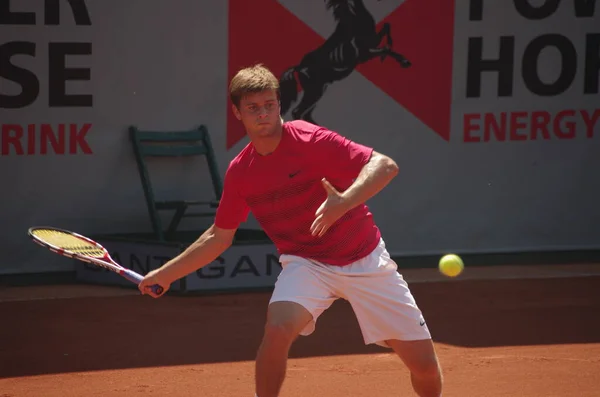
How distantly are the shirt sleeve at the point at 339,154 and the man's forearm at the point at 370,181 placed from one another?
0.29ft

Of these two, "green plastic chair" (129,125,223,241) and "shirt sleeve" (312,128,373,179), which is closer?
"shirt sleeve" (312,128,373,179)

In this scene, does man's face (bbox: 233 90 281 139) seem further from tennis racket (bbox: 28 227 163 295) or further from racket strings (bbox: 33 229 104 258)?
racket strings (bbox: 33 229 104 258)

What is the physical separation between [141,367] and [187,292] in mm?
1756

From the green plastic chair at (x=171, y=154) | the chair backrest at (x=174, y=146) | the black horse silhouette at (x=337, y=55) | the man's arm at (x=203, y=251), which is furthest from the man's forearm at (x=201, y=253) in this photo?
→ the black horse silhouette at (x=337, y=55)

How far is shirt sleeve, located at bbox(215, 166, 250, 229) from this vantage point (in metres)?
4.44

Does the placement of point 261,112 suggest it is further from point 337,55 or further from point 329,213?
point 337,55

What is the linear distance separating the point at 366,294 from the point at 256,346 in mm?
2136

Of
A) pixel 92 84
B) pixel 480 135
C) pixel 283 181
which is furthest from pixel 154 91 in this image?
pixel 283 181

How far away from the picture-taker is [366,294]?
4.43 meters

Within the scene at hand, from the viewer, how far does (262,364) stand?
423 cm

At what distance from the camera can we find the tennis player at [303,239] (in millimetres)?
4293

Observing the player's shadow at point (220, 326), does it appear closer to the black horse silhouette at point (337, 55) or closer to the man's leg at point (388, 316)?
the black horse silhouette at point (337, 55)

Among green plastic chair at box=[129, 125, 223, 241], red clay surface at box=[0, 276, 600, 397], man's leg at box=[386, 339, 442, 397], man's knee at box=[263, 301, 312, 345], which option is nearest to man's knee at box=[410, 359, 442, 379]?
man's leg at box=[386, 339, 442, 397]

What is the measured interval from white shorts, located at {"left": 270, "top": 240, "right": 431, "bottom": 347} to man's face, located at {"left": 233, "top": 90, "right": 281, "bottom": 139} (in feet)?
1.92
